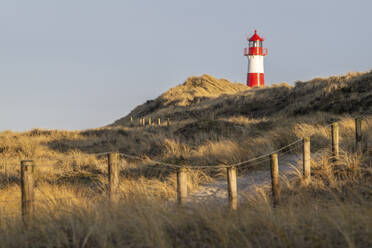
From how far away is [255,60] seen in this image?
4644 centimetres

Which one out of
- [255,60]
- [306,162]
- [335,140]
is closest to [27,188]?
[306,162]

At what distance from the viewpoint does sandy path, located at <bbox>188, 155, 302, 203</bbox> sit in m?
8.53

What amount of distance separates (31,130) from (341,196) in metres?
25.6

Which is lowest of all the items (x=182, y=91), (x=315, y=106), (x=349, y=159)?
(x=349, y=159)

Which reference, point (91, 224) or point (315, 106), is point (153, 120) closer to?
point (315, 106)

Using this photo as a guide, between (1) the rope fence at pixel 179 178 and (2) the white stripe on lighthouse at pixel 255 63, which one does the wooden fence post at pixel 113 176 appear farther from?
(2) the white stripe on lighthouse at pixel 255 63

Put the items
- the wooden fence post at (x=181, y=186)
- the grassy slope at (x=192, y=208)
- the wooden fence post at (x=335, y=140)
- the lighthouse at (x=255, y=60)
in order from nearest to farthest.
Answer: the grassy slope at (x=192, y=208) < the wooden fence post at (x=181, y=186) < the wooden fence post at (x=335, y=140) < the lighthouse at (x=255, y=60)

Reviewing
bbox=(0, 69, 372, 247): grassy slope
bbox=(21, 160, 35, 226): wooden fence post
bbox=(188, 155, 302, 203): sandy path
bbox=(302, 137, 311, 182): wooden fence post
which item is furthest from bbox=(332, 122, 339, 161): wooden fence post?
bbox=(21, 160, 35, 226): wooden fence post

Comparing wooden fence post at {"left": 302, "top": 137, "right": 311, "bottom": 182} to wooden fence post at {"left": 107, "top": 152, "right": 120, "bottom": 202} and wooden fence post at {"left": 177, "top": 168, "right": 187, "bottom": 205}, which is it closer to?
wooden fence post at {"left": 177, "top": 168, "right": 187, "bottom": 205}

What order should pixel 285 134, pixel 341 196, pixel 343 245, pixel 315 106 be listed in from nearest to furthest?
1. pixel 343 245
2. pixel 341 196
3. pixel 285 134
4. pixel 315 106

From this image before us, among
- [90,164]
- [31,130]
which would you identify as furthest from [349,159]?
[31,130]

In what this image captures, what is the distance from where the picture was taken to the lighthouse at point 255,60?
46219 millimetres

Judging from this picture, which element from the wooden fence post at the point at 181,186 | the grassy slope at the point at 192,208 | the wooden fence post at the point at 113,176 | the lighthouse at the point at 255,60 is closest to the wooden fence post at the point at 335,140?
the grassy slope at the point at 192,208

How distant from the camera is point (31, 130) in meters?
29.4
